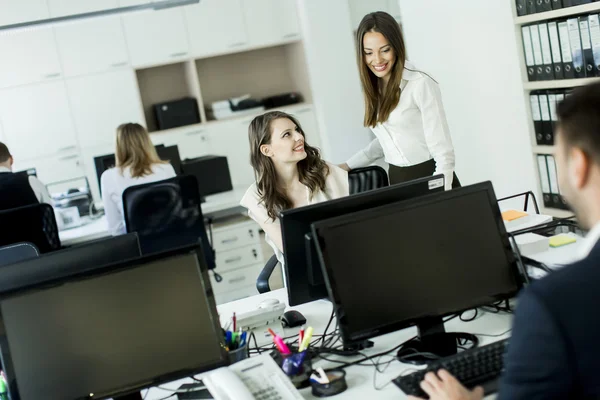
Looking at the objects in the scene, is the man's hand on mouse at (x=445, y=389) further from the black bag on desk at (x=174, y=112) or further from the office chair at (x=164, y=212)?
the black bag on desk at (x=174, y=112)

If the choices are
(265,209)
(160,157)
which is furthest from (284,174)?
(160,157)

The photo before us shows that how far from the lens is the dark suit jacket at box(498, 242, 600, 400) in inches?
42.9

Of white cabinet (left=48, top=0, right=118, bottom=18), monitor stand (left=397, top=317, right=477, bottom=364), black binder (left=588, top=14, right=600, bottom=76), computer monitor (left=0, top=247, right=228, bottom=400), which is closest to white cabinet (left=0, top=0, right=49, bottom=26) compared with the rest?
white cabinet (left=48, top=0, right=118, bottom=18)

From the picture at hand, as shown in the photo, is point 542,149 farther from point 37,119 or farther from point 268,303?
point 37,119

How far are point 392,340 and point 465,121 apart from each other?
9.11ft

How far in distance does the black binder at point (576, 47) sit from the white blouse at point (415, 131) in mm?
777

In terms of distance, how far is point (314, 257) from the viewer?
6.58 ft

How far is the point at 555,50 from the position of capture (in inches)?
141

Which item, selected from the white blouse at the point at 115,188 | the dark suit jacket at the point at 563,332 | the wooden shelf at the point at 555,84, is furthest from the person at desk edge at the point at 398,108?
the dark suit jacket at the point at 563,332

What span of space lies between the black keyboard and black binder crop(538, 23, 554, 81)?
2.27 metres

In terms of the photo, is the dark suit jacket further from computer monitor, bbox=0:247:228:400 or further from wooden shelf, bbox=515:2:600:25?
wooden shelf, bbox=515:2:600:25

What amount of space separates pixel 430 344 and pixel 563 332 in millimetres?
785

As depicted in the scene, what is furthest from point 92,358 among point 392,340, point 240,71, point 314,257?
point 240,71

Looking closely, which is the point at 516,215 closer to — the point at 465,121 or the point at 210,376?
the point at 210,376
